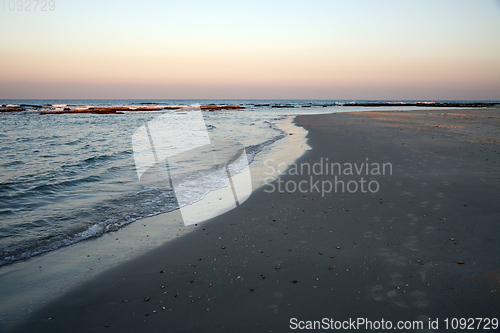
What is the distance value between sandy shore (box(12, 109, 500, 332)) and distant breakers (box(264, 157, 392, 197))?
0.50 m

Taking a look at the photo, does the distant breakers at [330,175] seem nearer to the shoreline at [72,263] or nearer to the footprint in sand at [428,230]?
the footprint in sand at [428,230]

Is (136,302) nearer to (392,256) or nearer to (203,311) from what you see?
(203,311)

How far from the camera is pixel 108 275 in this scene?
12.6 ft

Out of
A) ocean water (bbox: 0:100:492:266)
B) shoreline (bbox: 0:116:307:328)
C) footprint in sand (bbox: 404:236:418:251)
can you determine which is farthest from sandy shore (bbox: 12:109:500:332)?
ocean water (bbox: 0:100:492:266)

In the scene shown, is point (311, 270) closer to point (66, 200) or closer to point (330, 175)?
point (330, 175)

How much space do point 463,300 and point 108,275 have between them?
4642 millimetres

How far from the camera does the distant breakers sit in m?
7.16

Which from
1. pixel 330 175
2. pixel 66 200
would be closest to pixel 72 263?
pixel 66 200

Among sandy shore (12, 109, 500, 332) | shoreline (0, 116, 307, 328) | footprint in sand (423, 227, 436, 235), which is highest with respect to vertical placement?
footprint in sand (423, 227, 436, 235)

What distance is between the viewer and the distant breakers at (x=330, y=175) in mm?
7164

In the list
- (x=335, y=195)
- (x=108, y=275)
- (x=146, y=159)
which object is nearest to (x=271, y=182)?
(x=335, y=195)

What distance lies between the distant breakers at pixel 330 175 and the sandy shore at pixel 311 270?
50 centimetres

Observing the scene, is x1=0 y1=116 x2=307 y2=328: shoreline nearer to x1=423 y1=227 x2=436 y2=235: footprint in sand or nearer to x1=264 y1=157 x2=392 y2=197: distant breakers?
x1=264 y1=157 x2=392 y2=197: distant breakers

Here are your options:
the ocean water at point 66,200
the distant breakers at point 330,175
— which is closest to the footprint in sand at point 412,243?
the distant breakers at point 330,175
